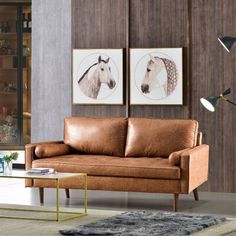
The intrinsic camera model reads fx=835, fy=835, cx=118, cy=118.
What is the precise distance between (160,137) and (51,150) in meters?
1.12

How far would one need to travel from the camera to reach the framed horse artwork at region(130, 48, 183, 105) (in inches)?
363

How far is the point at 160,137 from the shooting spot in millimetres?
8547

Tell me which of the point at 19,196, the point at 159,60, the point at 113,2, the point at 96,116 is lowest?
the point at 19,196

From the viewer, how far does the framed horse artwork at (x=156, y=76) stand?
363 inches

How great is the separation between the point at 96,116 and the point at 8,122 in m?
3.14

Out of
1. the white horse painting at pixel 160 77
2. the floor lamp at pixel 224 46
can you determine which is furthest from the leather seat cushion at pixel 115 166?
the white horse painting at pixel 160 77

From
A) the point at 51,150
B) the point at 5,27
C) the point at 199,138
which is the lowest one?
the point at 51,150

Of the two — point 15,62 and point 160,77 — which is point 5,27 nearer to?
point 15,62

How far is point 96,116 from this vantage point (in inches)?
380

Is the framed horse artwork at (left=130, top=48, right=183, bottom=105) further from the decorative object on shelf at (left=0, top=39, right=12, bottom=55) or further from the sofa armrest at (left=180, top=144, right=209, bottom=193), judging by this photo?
the decorative object on shelf at (left=0, top=39, right=12, bottom=55)

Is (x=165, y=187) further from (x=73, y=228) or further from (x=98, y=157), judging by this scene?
(x=73, y=228)

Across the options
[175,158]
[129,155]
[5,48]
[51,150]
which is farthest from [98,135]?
[5,48]

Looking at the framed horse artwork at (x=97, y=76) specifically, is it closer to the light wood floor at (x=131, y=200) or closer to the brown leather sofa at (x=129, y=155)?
the brown leather sofa at (x=129, y=155)

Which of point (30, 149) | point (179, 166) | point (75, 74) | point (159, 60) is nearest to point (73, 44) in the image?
point (75, 74)
